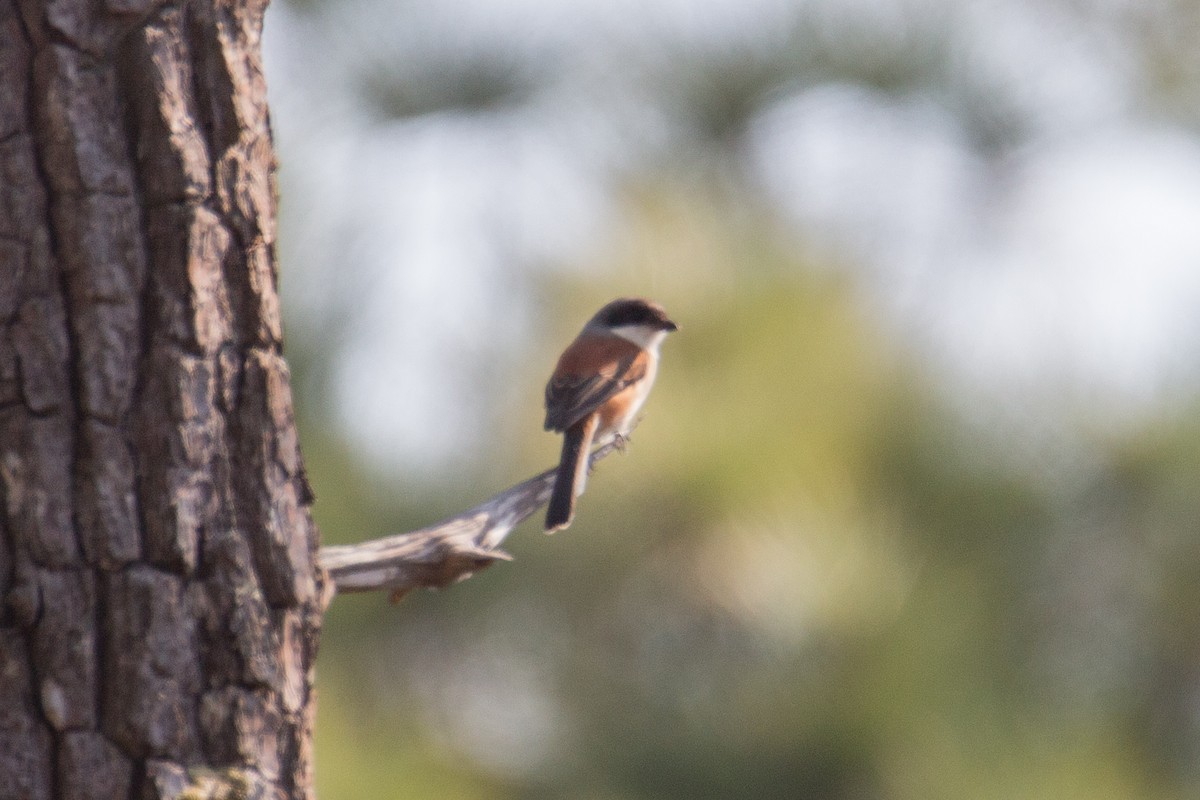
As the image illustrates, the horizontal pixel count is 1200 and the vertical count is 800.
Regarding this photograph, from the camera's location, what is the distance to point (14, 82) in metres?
2.16

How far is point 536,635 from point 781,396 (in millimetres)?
1698

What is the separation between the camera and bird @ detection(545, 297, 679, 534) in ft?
17.4

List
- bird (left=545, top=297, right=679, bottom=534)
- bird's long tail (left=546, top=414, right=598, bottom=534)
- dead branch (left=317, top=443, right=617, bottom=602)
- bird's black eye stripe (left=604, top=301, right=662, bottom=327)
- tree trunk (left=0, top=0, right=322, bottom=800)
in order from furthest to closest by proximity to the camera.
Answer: bird's black eye stripe (left=604, top=301, right=662, bottom=327), bird (left=545, top=297, right=679, bottom=534), bird's long tail (left=546, top=414, right=598, bottom=534), dead branch (left=317, top=443, right=617, bottom=602), tree trunk (left=0, top=0, right=322, bottom=800)

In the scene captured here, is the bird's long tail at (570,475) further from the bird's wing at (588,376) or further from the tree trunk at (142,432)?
the tree trunk at (142,432)

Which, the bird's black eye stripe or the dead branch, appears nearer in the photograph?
the dead branch

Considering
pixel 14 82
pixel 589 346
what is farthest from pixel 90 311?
pixel 589 346

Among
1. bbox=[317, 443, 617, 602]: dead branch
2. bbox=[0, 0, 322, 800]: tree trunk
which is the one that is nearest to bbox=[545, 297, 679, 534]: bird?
bbox=[317, 443, 617, 602]: dead branch

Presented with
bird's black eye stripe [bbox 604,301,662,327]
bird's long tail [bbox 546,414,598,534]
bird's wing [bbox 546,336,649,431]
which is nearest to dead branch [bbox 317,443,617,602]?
bird's long tail [bbox 546,414,598,534]

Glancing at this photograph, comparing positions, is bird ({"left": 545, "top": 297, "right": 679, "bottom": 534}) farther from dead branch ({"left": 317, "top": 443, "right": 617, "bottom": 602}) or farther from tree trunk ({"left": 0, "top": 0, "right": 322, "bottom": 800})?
tree trunk ({"left": 0, "top": 0, "right": 322, "bottom": 800})

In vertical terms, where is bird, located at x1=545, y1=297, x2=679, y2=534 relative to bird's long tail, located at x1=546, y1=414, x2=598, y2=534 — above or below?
above

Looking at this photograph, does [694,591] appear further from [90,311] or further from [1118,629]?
[90,311]

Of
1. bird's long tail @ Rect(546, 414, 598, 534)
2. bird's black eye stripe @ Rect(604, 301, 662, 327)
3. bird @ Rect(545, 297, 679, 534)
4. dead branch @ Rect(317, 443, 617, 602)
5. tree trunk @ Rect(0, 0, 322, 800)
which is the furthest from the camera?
bird's black eye stripe @ Rect(604, 301, 662, 327)

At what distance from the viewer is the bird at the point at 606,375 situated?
5.31 metres

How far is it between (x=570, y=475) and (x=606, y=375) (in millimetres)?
1292
